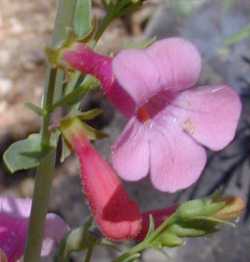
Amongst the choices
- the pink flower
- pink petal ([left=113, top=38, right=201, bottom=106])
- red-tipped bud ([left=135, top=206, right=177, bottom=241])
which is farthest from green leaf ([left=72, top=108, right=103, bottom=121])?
the pink flower

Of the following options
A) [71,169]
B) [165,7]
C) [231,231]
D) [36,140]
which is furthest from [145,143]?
[165,7]

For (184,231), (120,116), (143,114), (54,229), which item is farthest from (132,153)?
(120,116)

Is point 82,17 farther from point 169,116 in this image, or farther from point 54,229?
point 54,229

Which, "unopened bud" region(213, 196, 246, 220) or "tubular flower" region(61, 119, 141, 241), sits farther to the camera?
"unopened bud" region(213, 196, 246, 220)

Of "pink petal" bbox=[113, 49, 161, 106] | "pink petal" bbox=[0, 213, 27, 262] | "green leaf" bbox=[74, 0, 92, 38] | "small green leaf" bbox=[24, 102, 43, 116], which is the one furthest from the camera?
"pink petal" bbox=[0, 213, 27, 262]

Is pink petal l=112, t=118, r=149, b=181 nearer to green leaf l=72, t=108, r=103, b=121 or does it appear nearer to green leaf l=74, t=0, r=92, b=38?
green leaf l=72, t=108, r=103, b=121

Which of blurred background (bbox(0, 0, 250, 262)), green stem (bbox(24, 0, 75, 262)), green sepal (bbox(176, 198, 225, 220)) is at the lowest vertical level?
blurred background (bbox(0, 0, 250, 262))
